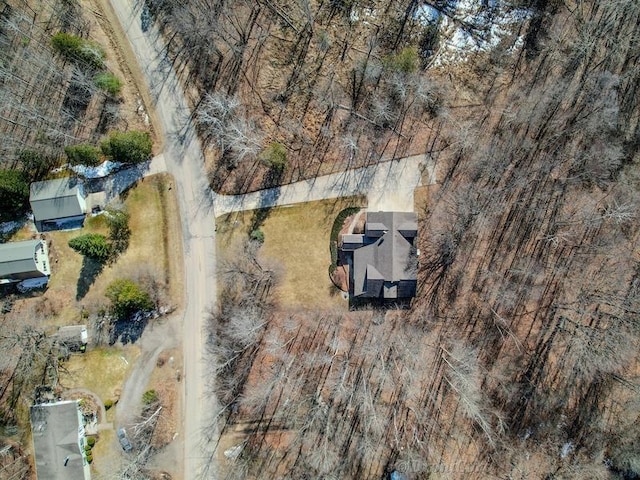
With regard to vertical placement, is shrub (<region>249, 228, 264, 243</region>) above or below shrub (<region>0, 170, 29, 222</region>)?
below

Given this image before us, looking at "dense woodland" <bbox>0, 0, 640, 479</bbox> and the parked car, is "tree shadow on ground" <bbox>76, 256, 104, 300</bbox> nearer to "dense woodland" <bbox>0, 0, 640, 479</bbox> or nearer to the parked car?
"dense woodland" <bbox>0, 0, 640, 479</bbox>

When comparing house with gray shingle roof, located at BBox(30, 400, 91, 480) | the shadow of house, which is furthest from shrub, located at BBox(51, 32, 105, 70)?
house with gray shingle roof, located at BBox(30, 400, 91, 480)

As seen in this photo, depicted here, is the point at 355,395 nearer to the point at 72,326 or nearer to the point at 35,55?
the point at 72,326

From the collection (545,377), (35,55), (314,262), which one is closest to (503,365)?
(545,377)

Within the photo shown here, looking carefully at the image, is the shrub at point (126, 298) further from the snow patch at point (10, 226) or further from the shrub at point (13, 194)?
the shrub at point (13, 194)

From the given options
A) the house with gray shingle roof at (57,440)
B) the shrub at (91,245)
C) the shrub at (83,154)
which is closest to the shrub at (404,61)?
the shrub at (83,154)

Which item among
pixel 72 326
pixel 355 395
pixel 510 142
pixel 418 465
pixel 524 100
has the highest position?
pixel 524 100

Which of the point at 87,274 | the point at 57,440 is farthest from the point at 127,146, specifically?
the point at 57,440
